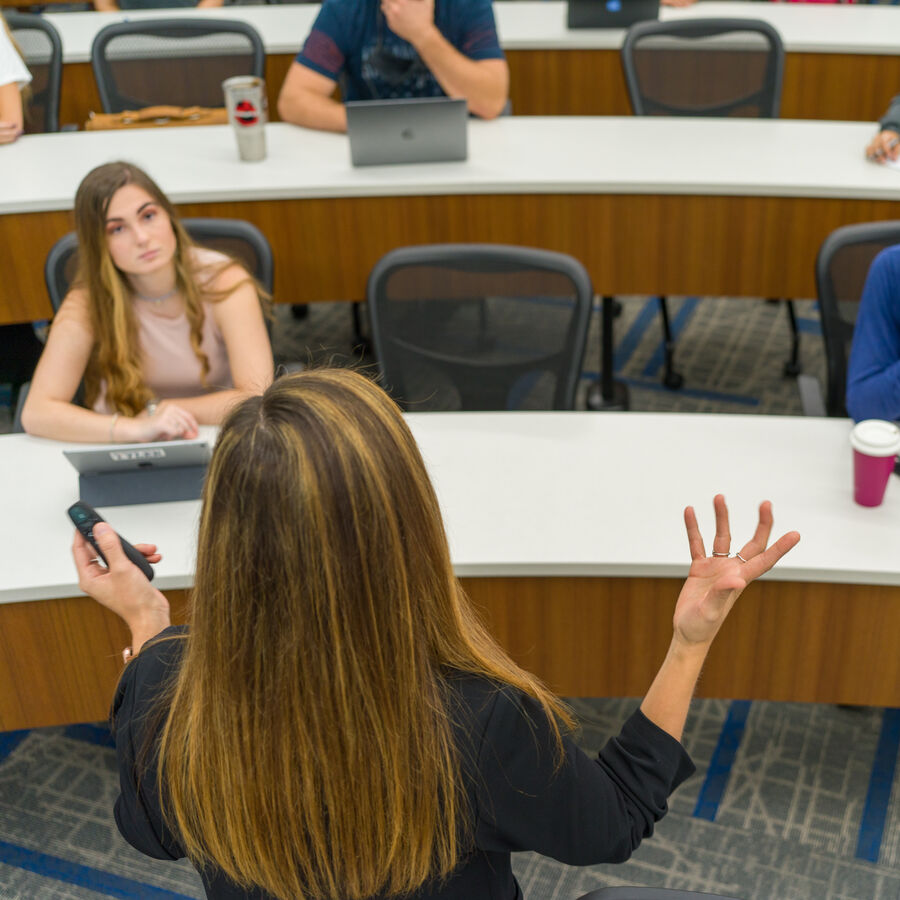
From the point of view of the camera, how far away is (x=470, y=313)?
7.20 ft

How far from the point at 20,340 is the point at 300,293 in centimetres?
86

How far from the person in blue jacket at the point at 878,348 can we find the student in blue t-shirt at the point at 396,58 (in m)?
1.49

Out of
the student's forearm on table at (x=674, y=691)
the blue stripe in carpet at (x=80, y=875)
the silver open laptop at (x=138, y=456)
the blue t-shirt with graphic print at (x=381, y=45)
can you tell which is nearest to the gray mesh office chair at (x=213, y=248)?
the silver open laptop at (x=138, y=456)

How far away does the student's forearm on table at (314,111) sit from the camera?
3.17 metres

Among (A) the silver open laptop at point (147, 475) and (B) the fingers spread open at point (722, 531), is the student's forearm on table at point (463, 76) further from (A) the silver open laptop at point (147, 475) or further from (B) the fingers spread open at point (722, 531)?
(B) the fingers spread open at point (722, 531)

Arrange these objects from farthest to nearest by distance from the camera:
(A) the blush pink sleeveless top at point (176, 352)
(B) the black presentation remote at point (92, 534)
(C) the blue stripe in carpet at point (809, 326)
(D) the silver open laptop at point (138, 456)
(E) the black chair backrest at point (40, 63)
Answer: (C) the blue stripe in carpet at point (809, 326), (E) the black chair backrest at point (40, 63), (A) the blush pink sleeveless top at point (176, 352), (D) the silver open laptop at point (138, 456), (B) the black presentation remote at point (92, 534)

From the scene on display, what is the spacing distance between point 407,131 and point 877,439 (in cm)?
165

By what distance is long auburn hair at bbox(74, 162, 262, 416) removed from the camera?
2135 millimetres

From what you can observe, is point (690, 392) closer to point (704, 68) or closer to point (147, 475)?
point (704, 68)

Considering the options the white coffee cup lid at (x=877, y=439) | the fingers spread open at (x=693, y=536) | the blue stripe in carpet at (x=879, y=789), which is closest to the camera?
the fingers spread open at (x=693, y=536)

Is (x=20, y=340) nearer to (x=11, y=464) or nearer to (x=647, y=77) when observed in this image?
(x=11, y=464)

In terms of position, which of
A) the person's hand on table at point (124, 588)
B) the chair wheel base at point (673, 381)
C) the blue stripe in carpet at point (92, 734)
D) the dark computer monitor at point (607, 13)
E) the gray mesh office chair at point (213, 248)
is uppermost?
the dark computer monitor at point (607, 13)

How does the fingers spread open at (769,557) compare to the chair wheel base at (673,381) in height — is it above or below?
above

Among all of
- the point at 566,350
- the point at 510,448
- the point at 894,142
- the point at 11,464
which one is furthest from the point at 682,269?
the point at 11,464
